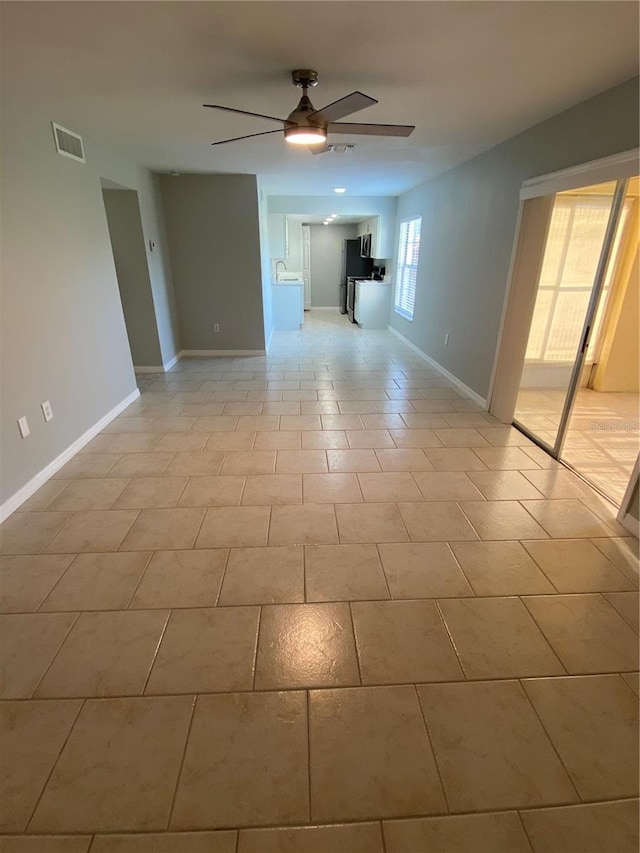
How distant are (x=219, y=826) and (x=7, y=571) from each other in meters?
1.61

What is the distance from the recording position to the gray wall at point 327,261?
10.4m

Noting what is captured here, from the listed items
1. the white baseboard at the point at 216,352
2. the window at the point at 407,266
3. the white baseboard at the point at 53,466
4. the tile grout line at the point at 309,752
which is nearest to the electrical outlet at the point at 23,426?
the white baseboard at the point at 53,466

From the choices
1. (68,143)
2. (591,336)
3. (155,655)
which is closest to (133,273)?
→ (68,143)

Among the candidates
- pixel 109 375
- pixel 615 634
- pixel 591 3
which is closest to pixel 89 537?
pixel 109 375

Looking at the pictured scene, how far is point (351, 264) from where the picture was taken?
10.4 meters

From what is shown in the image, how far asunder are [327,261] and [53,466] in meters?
9.34

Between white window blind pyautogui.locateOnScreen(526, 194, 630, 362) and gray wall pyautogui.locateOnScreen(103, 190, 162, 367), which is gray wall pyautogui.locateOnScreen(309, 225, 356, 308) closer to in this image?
gray wall pyautogui.locateOnScreen(103, 190, 162, 367)

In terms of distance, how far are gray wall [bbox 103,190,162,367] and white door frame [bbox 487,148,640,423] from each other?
4.00 m

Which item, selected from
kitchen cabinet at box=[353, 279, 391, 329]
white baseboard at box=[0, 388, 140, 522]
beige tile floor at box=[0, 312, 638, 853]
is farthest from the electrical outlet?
kitchen cabinet at box=[353, 279, 391, 329]

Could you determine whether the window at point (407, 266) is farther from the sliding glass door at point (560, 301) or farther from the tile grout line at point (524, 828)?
the tile grout line at point (524, 828)

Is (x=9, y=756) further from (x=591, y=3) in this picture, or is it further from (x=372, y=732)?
(x=591, y=3)

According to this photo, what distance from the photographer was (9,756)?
4.24ft

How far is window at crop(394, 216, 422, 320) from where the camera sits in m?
6.41

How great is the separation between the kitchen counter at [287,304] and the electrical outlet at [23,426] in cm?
597
